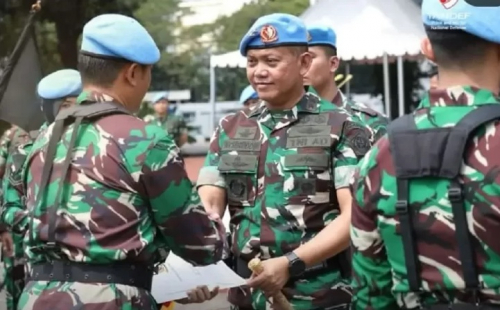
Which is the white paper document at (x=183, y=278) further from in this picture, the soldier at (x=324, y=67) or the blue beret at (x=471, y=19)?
the soldier at (x=324, y=67)

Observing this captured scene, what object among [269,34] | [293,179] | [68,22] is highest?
[269,34]

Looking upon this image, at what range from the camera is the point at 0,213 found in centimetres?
595

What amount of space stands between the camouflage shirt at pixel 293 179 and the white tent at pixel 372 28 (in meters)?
8.36

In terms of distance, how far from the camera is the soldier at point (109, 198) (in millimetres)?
2881

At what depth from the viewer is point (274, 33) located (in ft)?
11.9

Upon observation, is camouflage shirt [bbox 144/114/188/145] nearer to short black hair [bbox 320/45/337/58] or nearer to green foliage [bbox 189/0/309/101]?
green foliage [bbox 189/0/309/101]

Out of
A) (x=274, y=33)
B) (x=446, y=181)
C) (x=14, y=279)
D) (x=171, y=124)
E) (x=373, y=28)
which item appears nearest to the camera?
(x=446, y=181)

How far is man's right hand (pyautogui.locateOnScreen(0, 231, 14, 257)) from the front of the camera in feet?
21.6

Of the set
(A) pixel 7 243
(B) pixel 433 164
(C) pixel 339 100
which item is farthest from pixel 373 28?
(B) pixel 433 164

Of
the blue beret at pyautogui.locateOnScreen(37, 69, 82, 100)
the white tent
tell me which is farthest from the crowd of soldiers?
the white tent

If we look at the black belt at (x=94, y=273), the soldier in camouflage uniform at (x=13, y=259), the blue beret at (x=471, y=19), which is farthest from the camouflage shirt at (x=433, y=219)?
the soldier in camouflage uniform at (x=13, y=259)

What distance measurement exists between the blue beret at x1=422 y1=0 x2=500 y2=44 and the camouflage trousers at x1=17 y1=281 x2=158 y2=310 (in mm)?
1335

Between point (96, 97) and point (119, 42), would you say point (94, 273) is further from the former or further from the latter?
point (119, 42)

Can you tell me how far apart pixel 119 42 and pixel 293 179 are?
936 millimetres
